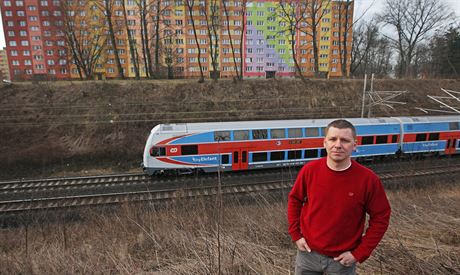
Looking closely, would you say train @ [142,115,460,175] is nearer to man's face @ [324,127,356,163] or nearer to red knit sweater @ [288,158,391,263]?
red knit sweater @ [288,158,391,263]

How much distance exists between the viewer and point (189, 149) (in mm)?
12156

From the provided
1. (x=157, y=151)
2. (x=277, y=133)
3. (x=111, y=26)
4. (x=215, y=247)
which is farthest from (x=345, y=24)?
(x=215, y=247)

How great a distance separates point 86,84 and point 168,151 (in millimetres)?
15347

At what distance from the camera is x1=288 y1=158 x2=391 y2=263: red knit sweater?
2182 mm

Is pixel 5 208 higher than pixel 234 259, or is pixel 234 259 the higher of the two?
pixel 234 259

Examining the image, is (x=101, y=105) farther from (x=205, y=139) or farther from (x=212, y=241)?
(x=212, y=241)

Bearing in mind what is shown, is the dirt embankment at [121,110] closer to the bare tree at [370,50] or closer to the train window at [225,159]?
the train window at [225,159]

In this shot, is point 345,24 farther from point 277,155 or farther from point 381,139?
point 277,155

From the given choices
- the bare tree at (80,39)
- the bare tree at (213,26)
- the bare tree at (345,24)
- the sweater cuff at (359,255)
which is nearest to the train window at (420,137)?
the sweater cuff at (359,255)

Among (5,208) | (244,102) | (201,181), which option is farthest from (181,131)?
(244,102)

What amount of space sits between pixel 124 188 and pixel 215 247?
867cm

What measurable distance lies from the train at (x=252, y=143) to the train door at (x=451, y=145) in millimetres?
2768

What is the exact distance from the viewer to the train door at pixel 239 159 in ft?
41.7

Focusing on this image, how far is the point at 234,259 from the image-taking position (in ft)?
12.8
